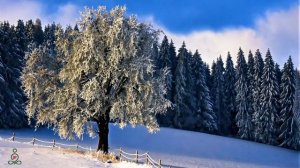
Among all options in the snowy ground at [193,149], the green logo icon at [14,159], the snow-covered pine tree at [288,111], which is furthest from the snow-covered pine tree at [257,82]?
the green logo icon at [14,159]

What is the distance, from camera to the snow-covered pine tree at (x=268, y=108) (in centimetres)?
8256

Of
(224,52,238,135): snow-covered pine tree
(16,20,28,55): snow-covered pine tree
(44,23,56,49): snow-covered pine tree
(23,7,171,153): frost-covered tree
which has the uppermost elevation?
(44,23,56,49): snow-covered pine tree

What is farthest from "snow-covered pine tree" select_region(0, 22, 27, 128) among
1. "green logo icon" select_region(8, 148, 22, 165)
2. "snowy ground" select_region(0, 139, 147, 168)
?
"green logo icon" select_region(8, 148, 22, 165)

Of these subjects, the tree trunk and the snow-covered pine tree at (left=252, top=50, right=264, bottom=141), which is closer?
the tree trunk

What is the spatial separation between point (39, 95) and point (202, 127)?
2387 inches

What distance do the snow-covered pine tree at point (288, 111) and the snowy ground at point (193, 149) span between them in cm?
407

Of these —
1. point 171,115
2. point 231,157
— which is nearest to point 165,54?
point 171,115

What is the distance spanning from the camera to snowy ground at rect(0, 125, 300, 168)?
52.6 m

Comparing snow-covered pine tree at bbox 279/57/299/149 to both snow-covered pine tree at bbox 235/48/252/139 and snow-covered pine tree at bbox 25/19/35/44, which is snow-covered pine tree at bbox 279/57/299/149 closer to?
snow-covered pine tree at bbox 235/48/252/139

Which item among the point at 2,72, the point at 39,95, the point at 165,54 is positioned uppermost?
the point at 165,54

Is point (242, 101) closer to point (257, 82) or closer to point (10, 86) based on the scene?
point (257, 82)

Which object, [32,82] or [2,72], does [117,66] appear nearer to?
[32,82]

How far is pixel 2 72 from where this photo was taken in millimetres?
67812

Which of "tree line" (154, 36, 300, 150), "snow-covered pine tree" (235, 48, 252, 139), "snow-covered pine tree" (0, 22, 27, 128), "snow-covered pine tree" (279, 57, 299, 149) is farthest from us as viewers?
"snow-covered pine tree" (235, 48, 252, 139)
